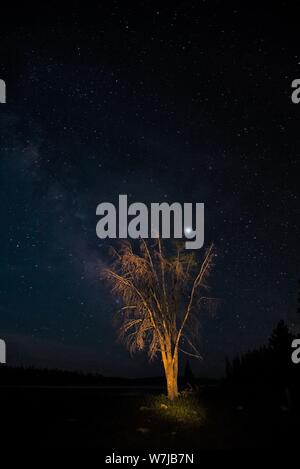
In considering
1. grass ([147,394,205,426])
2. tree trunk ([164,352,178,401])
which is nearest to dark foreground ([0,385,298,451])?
grass ([147,394,205,426])

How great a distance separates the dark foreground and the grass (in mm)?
192

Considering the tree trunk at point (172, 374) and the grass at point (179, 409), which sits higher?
the tree trunk at point (172, 374)

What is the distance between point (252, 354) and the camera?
200 ft

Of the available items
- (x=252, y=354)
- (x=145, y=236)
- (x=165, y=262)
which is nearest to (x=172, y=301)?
(x=165, y=262)

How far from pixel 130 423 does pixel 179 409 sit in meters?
2.56

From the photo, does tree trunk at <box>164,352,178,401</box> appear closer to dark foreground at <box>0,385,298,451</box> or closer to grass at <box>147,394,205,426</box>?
grass at <box>147,394,205,426</box>

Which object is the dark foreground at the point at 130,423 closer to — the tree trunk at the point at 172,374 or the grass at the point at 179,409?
the grass at the point at 179,409

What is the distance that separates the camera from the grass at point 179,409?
17484 millimetres

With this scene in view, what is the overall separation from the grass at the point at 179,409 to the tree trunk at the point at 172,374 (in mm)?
299

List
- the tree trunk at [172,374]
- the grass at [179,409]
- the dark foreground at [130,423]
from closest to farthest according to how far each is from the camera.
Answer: the dark foreground at [130,423] → the grass at [179,409] → the tree trunk at [172,374]

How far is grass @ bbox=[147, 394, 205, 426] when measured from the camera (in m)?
17.5

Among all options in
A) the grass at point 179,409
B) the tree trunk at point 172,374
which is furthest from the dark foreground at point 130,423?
the tree trunk at point 172,374

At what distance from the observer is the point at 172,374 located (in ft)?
68.2
